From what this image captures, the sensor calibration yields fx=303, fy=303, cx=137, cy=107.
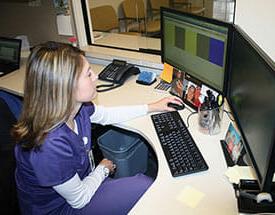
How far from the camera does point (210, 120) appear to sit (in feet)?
4.31

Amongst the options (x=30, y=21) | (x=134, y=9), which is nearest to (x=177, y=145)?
(x=30, y=21)

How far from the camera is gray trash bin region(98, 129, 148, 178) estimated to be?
1803 millimetres

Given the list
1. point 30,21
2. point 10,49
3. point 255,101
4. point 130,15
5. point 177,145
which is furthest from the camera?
point 130,15

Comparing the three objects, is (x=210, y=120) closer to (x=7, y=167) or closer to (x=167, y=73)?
(x=167, y=73)

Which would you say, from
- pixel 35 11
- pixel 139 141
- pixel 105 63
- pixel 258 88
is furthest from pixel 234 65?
pixel 35 11

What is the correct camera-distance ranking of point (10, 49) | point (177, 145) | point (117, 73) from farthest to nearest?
point (10, 49) < point (117, 73) < point (177, 145)

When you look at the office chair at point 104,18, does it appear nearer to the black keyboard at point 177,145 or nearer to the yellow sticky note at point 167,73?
the yellow sticky note at point 167,73

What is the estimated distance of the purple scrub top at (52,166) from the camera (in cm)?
104

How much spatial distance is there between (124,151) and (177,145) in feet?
2.05

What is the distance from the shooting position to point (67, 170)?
107 centimetres

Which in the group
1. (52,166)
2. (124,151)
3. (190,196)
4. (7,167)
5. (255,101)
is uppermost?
(255,101)

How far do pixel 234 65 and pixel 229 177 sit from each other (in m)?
0.43

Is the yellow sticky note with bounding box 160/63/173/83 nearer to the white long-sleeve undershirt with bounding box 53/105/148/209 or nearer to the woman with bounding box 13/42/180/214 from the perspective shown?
the white long-sleeve undershirt with bounding box 53/105/148/209

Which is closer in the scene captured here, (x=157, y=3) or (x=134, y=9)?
(x=134, y=9)
